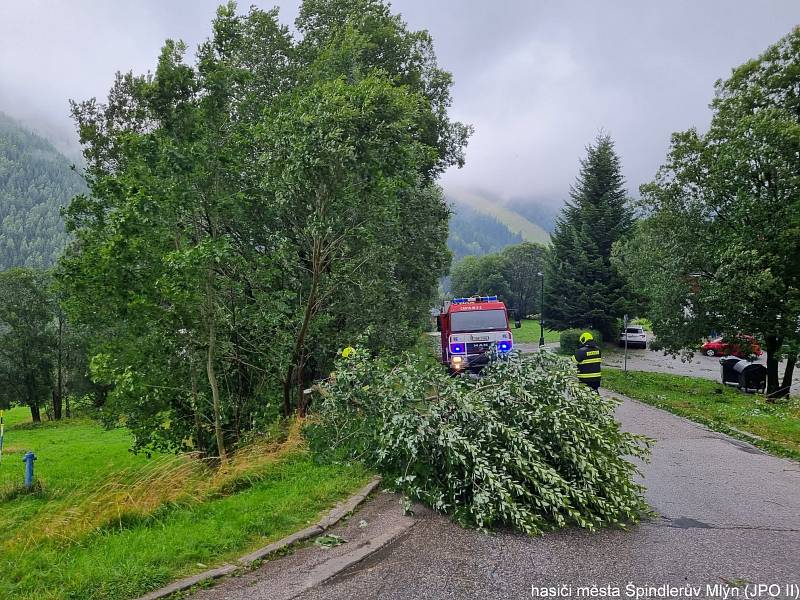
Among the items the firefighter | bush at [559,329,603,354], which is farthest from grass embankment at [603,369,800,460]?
bush at [559,329,603,354]

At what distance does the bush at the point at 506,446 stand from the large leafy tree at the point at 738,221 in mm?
12798

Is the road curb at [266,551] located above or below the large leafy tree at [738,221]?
below

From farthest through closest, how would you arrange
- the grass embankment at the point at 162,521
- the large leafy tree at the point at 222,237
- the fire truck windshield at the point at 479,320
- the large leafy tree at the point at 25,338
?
the large leafy tree at the point at 25,338 < the fire truck windshield at the point at 479,320 < the large leafy tree at the point at 222,237 < the grass embankment at the point at 162,521

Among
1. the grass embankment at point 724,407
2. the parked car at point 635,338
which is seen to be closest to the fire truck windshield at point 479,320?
the grass embankment at point 724,407

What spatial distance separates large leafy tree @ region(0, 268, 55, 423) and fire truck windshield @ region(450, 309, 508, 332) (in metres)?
27.0

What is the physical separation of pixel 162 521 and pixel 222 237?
4.29 meters

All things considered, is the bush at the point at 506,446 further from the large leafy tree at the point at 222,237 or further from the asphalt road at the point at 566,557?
the large leafy tree at the point at 222,237

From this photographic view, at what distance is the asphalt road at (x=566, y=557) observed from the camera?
4184 millimetres

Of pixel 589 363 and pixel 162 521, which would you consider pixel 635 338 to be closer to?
pixel 589 363

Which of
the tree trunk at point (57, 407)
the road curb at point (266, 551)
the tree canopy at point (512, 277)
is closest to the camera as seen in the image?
the road curb at point (266, 551)

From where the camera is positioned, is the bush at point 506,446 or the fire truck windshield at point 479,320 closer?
the bush at point 506,446

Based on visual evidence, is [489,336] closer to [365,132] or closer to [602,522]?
[365,132]

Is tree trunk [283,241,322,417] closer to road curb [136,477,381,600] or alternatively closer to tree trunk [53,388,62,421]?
road curb [136,477,381,600]

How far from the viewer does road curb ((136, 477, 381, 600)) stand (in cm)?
416
